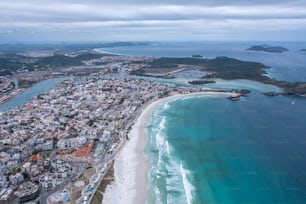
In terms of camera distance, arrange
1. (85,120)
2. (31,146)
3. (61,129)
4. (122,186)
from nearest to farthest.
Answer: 1. (122,186)
2. (31,146)
3. (61,129)
4. (85,120)

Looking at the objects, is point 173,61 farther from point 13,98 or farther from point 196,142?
point 196,142

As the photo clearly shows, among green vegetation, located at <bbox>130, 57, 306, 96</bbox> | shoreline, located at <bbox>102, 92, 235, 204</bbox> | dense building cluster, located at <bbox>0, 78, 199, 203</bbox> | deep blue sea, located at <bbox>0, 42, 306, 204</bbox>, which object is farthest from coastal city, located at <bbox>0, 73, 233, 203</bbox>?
green vegetation, located at <bbox>130, 57, 306, 96</bbox>

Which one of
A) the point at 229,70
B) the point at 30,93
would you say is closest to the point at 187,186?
the point at 30,93

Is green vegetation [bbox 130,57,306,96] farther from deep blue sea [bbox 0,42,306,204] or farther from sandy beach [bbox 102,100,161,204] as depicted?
sandy beach [bbox 102,100,161,204]

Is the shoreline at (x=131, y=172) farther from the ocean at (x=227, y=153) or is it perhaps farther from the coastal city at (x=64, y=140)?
the coastal city at (x=64, y=140)

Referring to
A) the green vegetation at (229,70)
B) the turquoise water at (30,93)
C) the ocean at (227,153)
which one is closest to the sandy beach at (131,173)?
the ocean at (227,153)

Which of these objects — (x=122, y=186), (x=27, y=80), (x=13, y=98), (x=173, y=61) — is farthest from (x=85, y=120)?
(x=173, y=61)

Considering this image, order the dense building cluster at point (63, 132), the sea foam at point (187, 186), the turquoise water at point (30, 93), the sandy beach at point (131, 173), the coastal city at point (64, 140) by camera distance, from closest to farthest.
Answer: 1. the sea foam at point (187, 186)
2. the sandy beach at point (131, 173)
3. the coastal city at point (64, 140)
4. the dense building cluster at point (63, 132)
5. the turquoise water at point (30, 93)
